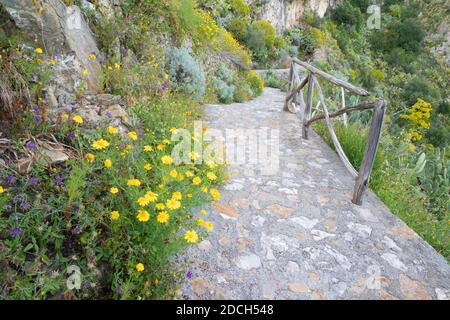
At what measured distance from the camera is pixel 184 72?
234 inches

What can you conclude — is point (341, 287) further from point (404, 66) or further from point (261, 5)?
point (404, 66)

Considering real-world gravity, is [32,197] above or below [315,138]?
above

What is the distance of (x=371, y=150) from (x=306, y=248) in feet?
4.27

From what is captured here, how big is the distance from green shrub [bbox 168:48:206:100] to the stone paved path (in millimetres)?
2432

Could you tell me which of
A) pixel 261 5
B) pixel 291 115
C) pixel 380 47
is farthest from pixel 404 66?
pixel 291 115

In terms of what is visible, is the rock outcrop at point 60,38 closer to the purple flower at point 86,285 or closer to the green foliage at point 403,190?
the purple flower at point 86,285

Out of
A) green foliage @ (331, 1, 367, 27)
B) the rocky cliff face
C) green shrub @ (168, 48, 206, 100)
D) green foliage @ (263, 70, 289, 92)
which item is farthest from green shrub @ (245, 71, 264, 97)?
green foliage @ (331, 1, 367, 27)

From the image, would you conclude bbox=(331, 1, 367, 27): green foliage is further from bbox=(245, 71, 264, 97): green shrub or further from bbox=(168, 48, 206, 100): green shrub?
bbox=(168, 48, 206, 100): green shrub

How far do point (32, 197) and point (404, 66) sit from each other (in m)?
27.1

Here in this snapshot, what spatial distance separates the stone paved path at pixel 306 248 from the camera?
231 centimetres

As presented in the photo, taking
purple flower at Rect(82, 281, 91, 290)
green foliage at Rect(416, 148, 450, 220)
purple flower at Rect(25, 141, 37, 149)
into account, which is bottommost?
green foliage at Rect(416, 148, 450, 220)

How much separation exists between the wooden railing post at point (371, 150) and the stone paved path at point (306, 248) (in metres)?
0.17

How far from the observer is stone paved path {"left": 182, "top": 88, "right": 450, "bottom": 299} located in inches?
91.0

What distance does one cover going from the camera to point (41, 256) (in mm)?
1888
